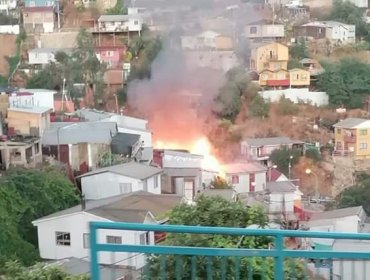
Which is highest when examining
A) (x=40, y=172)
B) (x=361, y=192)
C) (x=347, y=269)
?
(x=347, y=269)

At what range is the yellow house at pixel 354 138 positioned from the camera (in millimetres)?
11070

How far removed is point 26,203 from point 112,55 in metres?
8.10

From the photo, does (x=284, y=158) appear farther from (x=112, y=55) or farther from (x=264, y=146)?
(x=112, y=55)

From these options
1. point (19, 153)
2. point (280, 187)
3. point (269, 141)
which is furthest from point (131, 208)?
point (269, 141)

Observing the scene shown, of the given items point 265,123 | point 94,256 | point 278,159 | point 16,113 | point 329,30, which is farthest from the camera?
point 329,30

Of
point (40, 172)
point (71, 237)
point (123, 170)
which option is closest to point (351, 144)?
point (123, 170)

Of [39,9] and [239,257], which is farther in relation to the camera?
[39,9]

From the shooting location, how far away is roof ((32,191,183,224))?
526cm

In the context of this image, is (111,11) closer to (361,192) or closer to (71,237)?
(361,192)

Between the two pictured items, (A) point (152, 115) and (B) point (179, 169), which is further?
(A) point (152, 115)

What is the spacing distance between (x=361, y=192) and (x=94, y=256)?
6.96 m

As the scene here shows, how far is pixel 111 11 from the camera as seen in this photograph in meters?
16.4

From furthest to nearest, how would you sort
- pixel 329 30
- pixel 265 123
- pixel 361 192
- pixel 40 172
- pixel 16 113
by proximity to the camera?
pixel 329 30
pixel 265 123
pixel 16 113
pixel 361 192
pixel 40 172

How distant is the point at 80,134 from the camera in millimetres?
8305
